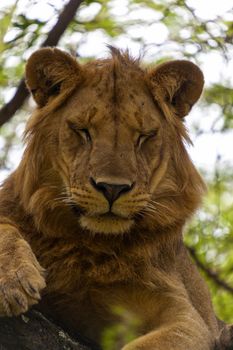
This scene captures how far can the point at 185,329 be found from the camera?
546 centimetres

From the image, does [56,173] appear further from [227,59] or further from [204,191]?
[227,59]

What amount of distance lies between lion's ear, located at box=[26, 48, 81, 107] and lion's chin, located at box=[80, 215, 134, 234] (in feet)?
2.82

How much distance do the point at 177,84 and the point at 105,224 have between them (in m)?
1.10

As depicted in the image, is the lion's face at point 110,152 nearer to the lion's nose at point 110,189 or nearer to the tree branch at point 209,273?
the lion's nose at point 110,189

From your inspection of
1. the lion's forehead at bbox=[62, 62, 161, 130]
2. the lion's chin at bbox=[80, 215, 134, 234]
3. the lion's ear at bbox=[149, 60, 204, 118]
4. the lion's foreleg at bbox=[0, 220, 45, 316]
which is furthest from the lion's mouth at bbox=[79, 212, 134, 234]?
the lion's ear at bbox=[149, 60, 204, 118]

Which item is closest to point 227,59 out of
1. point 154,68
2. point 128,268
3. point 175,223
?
point 154,68

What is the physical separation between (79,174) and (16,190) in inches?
24.1

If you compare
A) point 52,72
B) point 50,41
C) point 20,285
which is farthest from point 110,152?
point 50,41

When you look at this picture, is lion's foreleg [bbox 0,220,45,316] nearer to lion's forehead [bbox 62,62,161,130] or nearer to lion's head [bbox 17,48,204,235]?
lion's head [bbox 17,48,204,235]

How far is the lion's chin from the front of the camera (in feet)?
17.9

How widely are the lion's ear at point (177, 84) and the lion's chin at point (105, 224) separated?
2.78 ft

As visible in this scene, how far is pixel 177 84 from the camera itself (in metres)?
6.07

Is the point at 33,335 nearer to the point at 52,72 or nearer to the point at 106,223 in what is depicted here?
the point at 106,223

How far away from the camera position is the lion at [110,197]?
5.45 metres
